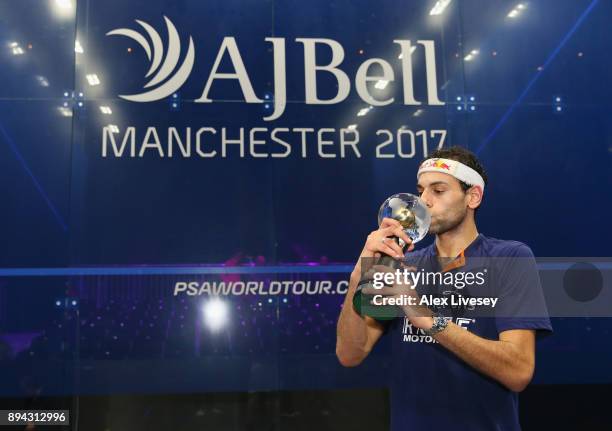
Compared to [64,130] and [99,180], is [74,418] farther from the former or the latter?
[64,130]

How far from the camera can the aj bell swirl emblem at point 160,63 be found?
11.4ft

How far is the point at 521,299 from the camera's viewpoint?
1584 mm

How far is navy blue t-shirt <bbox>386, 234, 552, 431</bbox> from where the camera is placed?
1582 millimetres

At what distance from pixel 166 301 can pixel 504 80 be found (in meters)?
2.55

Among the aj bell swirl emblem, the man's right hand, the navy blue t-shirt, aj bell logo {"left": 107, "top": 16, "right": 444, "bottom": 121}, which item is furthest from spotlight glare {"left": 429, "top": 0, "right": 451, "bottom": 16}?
the man's right hand

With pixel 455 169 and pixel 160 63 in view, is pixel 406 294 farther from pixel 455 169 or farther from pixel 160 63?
pixel 160 63

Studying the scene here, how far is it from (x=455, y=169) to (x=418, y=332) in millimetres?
528

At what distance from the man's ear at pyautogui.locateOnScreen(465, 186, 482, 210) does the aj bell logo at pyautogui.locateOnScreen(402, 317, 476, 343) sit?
383mm

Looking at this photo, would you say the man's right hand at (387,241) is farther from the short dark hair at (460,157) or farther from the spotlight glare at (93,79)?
the spotlight glare at (93,79)

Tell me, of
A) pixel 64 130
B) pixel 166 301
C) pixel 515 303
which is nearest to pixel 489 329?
pixel 515 303

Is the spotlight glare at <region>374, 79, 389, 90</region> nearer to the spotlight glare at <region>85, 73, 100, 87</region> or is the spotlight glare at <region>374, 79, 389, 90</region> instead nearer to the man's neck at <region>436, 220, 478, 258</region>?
the spotlight glare at <region>85, 73, 100, 87</region>

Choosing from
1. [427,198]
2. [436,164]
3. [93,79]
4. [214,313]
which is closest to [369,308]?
[427,198]

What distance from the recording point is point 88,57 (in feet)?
11.4

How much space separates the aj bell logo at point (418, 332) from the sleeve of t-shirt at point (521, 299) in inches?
4.0
